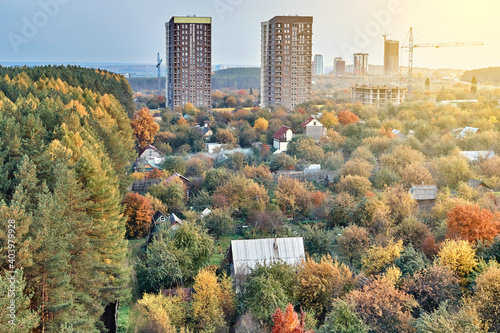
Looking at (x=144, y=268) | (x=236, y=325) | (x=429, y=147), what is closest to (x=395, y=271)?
(x=236, y=325)

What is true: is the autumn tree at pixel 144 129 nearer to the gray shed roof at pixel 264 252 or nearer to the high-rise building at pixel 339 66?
the gray shed roof at pixel 264 252

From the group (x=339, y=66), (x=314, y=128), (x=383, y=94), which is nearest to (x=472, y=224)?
(x=314, y=128)

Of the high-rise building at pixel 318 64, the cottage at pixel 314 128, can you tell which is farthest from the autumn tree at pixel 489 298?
the high-rise building at pixel 318 64

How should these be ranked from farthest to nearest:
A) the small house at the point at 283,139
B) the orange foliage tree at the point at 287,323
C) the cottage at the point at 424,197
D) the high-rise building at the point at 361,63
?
the high-rise building at the point at 361,63, the small house at the point at 283,139, the cottage at the point at 424,197, the orange foliage tree at the point at 287,323

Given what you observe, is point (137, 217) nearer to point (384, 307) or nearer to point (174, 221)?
point (174, 221)

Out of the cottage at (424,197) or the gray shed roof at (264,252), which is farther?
the cottage at (424,197)

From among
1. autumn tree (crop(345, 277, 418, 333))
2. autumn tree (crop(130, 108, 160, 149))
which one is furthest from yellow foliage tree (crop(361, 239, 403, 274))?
autumn tree (crop(130, 108, 160, 149))
